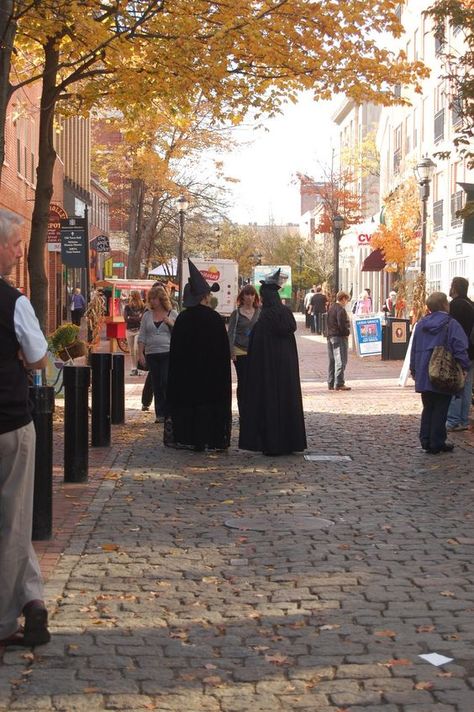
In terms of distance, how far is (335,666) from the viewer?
554 centimetres

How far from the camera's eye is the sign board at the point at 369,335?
1297 inches

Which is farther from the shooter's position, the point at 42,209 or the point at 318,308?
the point at 318,308

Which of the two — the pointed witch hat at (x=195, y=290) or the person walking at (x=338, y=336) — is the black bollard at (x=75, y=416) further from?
the person walking at (x=338, y=336)

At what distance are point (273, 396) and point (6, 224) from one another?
312 inches

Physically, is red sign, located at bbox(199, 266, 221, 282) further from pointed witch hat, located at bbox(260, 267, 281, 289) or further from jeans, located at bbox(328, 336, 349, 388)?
pointed witch hat, located at bbox(260, 267, 281, 289)

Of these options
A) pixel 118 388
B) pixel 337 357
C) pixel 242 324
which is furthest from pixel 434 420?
pixel 337 357

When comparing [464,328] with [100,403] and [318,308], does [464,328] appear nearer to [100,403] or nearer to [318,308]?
[100,403]

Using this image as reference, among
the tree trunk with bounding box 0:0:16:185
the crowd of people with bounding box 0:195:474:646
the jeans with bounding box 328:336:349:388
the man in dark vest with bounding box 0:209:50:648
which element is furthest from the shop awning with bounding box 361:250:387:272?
the man in dark vest with bounding box 0:209:50:648

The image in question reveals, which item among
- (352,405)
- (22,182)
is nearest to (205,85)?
(352,405)

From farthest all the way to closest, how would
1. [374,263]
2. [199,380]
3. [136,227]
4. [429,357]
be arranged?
[374,263] → [136,227] → [199,380] → [429,357]

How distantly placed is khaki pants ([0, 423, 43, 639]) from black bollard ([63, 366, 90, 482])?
5.09m

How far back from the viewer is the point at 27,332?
5.64m

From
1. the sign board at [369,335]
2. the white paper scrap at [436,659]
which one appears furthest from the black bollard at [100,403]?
the sign board at [369,335]

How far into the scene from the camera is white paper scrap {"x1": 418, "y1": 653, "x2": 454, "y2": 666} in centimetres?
556
